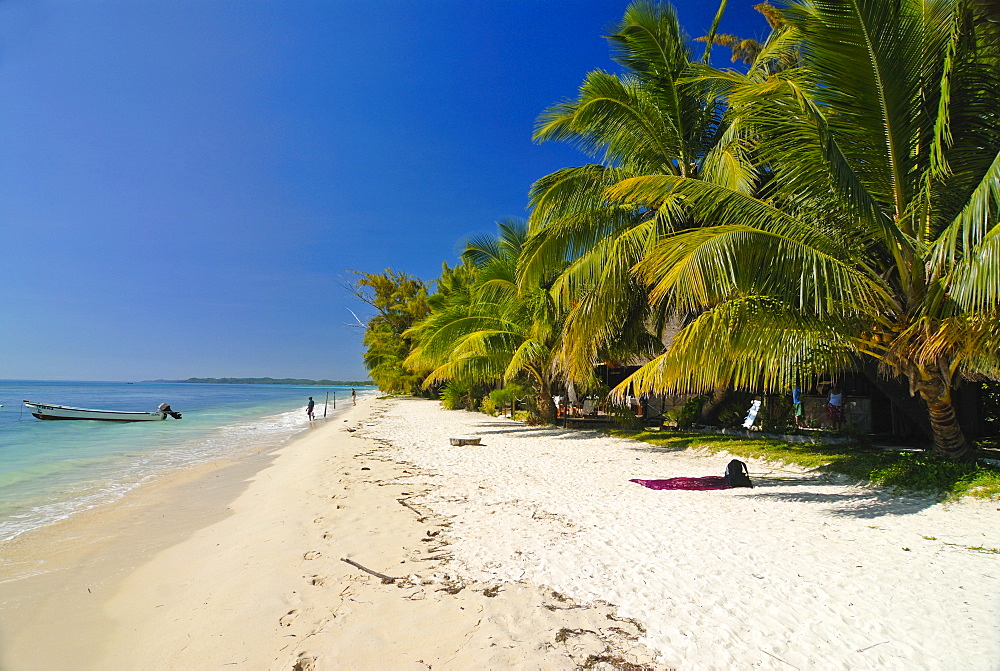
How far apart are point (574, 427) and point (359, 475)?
745 cm

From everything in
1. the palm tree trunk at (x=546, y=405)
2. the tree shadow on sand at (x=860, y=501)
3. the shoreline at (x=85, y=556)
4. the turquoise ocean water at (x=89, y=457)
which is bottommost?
the turquoise ocean water at (x=89, y=457)

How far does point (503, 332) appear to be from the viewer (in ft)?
46.4

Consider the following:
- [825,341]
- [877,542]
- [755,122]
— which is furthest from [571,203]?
[877,542]

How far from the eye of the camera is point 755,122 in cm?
589

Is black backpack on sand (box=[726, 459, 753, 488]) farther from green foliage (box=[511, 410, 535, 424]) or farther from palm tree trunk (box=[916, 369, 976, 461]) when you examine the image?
green foliage (box=[511, 410, 535, 424])

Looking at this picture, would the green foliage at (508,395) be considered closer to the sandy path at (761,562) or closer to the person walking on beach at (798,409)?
the person walking on beach at (798,409)

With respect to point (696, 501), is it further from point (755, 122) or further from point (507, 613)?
point (755, 122)

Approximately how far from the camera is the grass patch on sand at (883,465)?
215 inches

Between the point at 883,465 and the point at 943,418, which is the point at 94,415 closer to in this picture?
the point at 883,465

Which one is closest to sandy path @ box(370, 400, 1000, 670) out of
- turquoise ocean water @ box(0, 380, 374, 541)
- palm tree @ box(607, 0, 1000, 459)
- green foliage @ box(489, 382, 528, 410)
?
palm tree @ box(607, 0, 1000, 459)

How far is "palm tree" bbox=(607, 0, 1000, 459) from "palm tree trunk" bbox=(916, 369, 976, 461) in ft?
0.06

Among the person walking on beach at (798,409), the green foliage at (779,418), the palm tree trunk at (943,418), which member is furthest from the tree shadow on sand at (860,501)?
the person walking on beach at (798,409)

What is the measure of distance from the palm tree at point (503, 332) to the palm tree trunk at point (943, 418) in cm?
756

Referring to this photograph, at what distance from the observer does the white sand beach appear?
8.95 ft
